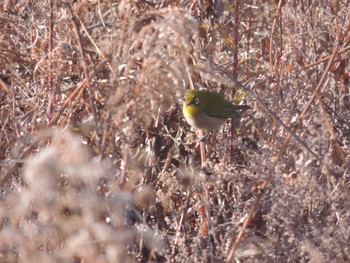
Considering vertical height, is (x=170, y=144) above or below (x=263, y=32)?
below

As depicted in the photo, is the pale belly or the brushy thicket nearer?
the brushy thicket

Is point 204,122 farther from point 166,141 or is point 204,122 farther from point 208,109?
point 166,141

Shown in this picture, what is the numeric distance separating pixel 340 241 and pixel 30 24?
2148mm

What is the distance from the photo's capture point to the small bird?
3.70 meters

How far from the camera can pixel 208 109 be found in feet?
12.5

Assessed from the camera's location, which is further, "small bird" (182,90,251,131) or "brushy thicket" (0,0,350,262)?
"small bird" (182,90,251,131)

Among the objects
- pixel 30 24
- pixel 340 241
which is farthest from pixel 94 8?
pixel 340 241

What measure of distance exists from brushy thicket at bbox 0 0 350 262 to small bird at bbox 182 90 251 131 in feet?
0.23

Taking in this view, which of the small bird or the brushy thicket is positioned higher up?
the brushy thicket

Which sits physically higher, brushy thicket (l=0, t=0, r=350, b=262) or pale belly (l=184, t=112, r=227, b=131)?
brushy thicket (l=0, t=0, r=350, b=262)

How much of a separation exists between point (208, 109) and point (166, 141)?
33 centimetres

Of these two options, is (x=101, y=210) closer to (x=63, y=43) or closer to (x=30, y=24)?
(x=63, y=43)

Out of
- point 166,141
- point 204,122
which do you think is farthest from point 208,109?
A: point 166,141

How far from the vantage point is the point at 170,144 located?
3.67m
